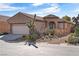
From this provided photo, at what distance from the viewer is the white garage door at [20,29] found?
12641 millimetres

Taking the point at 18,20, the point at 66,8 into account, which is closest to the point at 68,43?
the point at 66,8

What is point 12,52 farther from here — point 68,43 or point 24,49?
point 68,43

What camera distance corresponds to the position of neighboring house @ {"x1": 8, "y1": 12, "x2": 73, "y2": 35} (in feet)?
41.0

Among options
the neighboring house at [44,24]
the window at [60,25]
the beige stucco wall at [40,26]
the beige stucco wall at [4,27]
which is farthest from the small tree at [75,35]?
the beige stucco wall at [4,27]

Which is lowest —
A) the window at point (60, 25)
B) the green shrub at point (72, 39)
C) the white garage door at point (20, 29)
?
the green shrub at point (72, 39)

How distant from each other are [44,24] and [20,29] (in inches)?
40.7

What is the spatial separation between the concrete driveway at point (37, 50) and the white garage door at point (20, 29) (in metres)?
0.53

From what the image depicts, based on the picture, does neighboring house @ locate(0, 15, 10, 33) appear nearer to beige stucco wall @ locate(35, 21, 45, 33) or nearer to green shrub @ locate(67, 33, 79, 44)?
beige stucco wall @ locate(35, 21, 45, 33)

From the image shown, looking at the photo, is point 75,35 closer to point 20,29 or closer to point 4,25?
point 20,29

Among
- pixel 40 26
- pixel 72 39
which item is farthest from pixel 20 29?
pixel 72 39

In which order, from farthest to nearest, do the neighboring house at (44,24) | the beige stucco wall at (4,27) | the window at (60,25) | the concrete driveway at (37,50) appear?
the beige stucco wall at (4,27) → the window at (60,25) → the neighboring house at (44,24) → the concrete driveway at (37,50)

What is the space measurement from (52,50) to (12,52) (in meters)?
1.58

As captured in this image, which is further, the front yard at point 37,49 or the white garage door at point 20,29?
the white garage door at point 20,29

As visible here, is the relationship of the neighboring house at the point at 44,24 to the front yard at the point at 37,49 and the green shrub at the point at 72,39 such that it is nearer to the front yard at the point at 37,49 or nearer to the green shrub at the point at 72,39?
the green shrub at the point at 72,39
